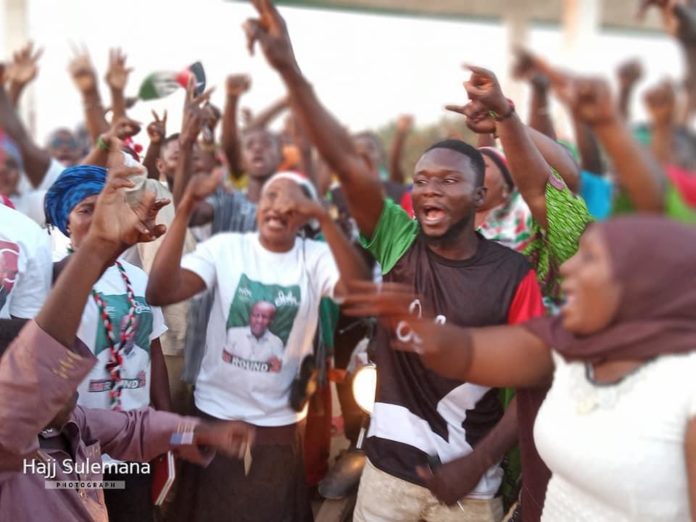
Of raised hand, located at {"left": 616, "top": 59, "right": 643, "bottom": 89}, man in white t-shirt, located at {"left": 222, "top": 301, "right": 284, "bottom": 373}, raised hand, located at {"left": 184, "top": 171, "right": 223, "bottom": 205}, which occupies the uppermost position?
raised hand, located at {"left": 616, "top": 59, "right": 643, "bottom": 89}

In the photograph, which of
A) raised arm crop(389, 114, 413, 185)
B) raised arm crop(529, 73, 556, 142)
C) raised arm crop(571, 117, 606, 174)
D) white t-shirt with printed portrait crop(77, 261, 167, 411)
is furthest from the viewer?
raised arm crop(389, 114, 413, 185)

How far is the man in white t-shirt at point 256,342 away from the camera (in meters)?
3.07

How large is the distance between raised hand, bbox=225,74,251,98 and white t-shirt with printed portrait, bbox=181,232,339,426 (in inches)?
95.9

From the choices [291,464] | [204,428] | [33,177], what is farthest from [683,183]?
[33,177]

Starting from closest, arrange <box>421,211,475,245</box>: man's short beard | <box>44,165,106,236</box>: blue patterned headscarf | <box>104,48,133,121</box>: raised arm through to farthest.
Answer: <box>421,211,475,245</box>: man's short beard, <box>44,165,106,236</box>: blue patterned headscarf, <box>104,48,133,121</box>: raised arm

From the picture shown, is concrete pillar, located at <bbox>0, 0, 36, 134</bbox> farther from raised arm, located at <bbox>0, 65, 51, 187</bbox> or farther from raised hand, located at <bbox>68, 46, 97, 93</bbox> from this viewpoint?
raised arm, located at <bbox>0, 65, 51, 187</bbox>

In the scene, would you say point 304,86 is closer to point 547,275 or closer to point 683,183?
point 683,183

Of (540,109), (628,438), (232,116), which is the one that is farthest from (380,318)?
(232,116)

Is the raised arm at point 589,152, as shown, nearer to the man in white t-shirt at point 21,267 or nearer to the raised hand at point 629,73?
the raised hand at point 629,73

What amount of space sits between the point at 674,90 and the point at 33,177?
13.0ft

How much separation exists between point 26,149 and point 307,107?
3.14 metres

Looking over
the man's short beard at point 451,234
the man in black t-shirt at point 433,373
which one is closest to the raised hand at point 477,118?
the man in black t-shirt at point 433,373

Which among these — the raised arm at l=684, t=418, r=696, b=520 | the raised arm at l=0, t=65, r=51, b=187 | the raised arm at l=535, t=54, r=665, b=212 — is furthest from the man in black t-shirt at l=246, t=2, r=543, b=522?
the raised arm at l=0, t=65, r=51, b=187

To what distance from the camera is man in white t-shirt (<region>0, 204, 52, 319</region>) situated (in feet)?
7.82
